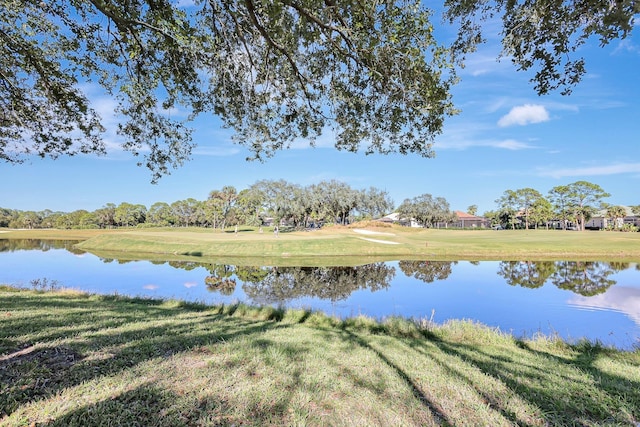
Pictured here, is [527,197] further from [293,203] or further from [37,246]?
[37,246]

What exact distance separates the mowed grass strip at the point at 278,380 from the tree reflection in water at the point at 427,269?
13595 millimetres

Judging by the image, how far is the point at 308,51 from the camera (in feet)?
20.3

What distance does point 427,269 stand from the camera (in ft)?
73.0

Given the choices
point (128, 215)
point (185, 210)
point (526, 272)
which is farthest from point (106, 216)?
point (526, 272)

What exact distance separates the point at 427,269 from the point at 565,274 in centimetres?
855

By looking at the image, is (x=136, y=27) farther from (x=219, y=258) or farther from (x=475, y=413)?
(x=219, y=258)

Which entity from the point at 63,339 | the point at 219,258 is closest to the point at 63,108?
the point at 63,339

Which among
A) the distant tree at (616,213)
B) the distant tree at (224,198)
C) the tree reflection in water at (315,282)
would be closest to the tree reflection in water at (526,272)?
the tree reflection in water at (315,282)

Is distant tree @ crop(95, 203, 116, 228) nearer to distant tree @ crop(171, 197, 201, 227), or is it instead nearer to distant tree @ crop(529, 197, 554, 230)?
distant tree @ crop(171, 197, 201, 227)

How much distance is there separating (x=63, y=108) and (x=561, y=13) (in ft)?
31.9

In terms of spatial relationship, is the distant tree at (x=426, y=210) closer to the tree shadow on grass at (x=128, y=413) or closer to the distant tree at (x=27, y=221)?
the tree shadow on grass at (x=128, y=413)

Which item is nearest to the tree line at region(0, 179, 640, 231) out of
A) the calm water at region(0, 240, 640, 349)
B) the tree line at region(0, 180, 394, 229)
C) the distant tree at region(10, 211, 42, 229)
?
the tree line at region(0, 180, 394, 229)

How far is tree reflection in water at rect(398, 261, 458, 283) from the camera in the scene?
63.4 feet

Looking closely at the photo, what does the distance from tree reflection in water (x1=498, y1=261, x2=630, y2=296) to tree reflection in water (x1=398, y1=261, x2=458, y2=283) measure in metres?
3.54
